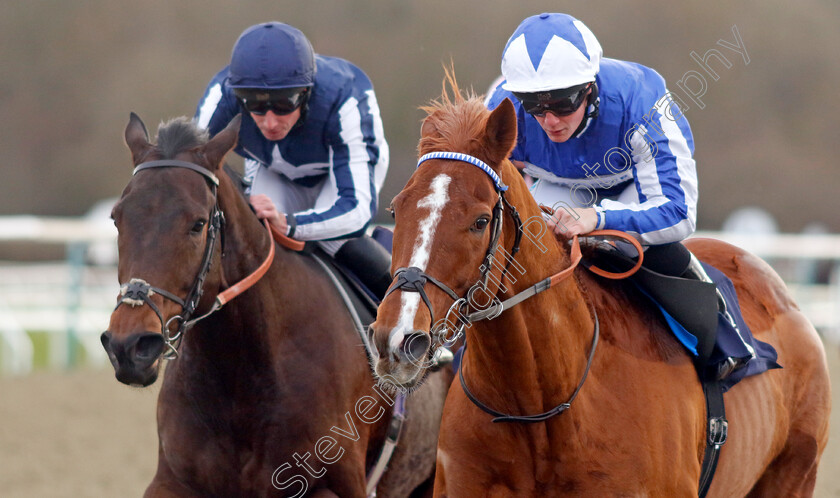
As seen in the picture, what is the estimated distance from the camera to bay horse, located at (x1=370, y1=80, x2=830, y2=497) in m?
2.55

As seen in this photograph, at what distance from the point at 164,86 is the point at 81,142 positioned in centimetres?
284

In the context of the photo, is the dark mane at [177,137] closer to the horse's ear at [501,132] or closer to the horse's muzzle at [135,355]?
the horse's muzzle at [135,355]

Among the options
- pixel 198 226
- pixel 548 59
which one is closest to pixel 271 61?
pixel 198 226

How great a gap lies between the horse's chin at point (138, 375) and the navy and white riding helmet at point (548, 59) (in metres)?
1.46

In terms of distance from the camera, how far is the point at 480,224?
263cm

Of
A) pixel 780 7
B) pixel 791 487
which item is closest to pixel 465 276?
pixel 791 487

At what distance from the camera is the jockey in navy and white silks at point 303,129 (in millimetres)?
4035

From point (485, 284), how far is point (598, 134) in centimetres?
109

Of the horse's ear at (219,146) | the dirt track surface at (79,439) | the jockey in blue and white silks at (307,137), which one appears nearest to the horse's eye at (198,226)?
the horse's ear at (219,146)

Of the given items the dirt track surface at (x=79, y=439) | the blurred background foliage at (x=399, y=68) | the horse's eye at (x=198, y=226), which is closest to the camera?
the horse's eye at (x=198, y=226)

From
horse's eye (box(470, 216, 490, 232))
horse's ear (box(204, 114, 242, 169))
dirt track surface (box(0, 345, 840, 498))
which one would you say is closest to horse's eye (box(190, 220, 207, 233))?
horse's ear (box(204, 114, 242, 169))

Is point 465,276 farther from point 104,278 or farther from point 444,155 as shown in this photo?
point 104,278

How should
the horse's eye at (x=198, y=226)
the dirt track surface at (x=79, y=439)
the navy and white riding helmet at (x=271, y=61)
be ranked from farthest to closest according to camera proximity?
the dirt track surface at (x=79, y=439) → the navy and white riding helmet at (x=271, y=61) → the horse's eye at (x=198, y=226)

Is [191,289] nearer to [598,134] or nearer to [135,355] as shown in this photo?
[135,355]
